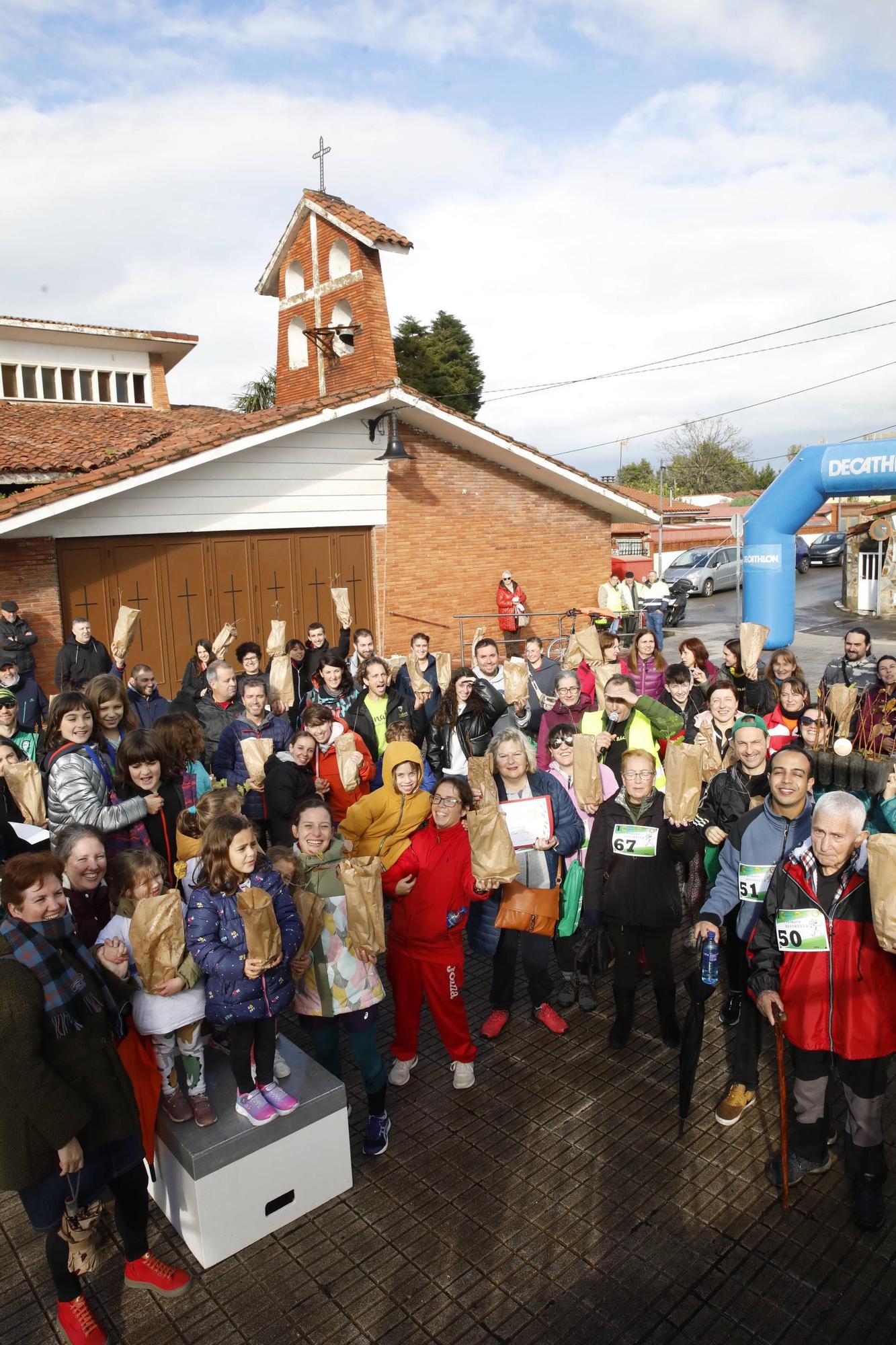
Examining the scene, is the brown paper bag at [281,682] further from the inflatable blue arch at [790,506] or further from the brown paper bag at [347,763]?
the inflatable blue arch at [790,506]

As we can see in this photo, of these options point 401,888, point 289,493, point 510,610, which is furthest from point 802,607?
point 401,888

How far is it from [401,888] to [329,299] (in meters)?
14.1

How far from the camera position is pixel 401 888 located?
468 cm

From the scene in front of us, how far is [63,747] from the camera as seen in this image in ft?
Answer: 17.3

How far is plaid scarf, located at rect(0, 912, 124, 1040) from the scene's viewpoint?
10.3 feet

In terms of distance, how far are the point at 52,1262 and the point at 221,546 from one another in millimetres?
10905

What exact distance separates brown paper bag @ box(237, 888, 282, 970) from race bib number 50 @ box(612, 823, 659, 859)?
2.08m

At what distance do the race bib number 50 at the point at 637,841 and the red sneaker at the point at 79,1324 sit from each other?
3.14m

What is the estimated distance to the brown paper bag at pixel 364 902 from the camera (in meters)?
4.13

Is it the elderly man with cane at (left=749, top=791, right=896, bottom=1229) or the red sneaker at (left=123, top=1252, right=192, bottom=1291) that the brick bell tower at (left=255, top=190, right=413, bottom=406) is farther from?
A: the red sneaker at (left=123, top=1252, right=192, bottom=1291)

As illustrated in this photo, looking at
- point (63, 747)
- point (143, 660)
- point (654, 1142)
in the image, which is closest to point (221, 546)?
point (143, 660)

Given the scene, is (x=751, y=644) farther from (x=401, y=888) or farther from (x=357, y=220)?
(x=357, y=220)

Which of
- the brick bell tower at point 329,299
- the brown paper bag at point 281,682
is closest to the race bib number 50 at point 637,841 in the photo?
the brown paper bag at point 281,682

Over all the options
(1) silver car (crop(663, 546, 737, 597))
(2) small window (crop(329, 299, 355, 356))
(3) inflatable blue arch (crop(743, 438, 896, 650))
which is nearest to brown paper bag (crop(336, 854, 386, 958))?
(3) inflatable blue arch (crop(743, 438, 896, 650))
